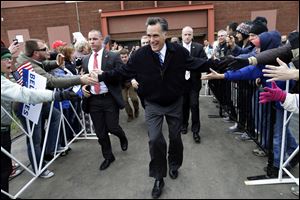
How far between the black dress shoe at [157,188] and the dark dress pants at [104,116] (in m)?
1.12

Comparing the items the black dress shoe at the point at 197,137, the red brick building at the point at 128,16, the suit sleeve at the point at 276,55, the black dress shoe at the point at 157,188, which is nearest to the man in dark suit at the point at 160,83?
the black dress shoe at the point at 157,188

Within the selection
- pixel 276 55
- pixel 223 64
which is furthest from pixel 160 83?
pixel 276 55

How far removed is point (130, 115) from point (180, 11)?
1711 centimetres

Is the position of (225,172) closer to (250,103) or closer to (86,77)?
(250,103)

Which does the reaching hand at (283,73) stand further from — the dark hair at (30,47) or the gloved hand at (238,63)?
the dark hair at (30,47)

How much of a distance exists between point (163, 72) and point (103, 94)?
118 centimetres

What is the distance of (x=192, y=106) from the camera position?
471 centimetres

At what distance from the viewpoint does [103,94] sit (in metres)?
3.78

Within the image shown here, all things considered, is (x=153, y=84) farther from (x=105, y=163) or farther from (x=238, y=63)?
(x=105, y=163)

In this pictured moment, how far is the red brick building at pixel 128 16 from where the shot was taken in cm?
2145

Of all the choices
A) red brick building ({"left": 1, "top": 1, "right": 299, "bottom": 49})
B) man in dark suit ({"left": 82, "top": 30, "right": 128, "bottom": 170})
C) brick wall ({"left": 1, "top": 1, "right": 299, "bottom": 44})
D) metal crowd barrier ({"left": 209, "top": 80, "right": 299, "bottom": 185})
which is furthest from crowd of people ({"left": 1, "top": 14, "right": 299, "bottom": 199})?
brick wall ({"left": 1, "top": 1, "right": 299, "bottom": 44})

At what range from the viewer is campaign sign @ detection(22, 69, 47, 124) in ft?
10.2

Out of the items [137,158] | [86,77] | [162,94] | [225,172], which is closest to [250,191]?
[225,172]

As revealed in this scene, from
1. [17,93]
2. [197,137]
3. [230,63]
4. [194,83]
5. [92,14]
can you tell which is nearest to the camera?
[17,93]
